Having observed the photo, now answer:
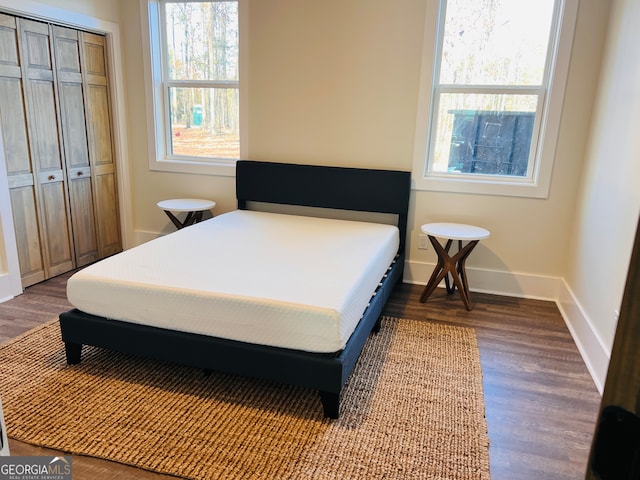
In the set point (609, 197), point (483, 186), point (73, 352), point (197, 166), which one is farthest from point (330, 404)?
point (197, 166)

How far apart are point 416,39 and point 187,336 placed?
2.66m

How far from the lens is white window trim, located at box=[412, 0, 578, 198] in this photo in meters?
3.16

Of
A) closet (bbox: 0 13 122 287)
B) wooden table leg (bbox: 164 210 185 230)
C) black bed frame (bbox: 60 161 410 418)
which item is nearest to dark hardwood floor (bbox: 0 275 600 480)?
closet (bbox: 0 13 122 287)

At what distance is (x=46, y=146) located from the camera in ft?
11.4

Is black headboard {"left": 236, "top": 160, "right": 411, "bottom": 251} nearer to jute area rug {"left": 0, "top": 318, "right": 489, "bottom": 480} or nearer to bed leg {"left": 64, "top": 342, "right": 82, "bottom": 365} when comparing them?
jute area rug {"left": 0, "top": 318, "right": 489, "bottom": 480}

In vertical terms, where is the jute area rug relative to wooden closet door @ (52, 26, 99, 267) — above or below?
below

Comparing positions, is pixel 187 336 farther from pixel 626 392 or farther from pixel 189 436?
pixel 626 392

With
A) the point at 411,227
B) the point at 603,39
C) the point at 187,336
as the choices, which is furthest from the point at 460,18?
the point at 187,336

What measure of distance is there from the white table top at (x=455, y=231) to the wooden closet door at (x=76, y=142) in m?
2.82

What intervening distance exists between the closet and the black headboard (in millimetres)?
1266

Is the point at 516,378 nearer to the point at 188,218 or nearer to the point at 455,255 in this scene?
the point at 455,255

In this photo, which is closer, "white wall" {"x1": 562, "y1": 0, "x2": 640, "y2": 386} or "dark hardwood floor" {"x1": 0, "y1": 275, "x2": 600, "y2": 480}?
"dark hardwood floor" {"x1": 0, "y1": 275, "x2": 600, "y2": 480}

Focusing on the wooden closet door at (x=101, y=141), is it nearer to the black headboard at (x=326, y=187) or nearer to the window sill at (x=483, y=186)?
the black headboard at (x=326, y=187)

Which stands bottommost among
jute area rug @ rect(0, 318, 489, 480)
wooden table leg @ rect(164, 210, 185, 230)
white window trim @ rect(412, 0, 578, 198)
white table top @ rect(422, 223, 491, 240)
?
jute area rug @ rect(0, 318, 489, 480)
